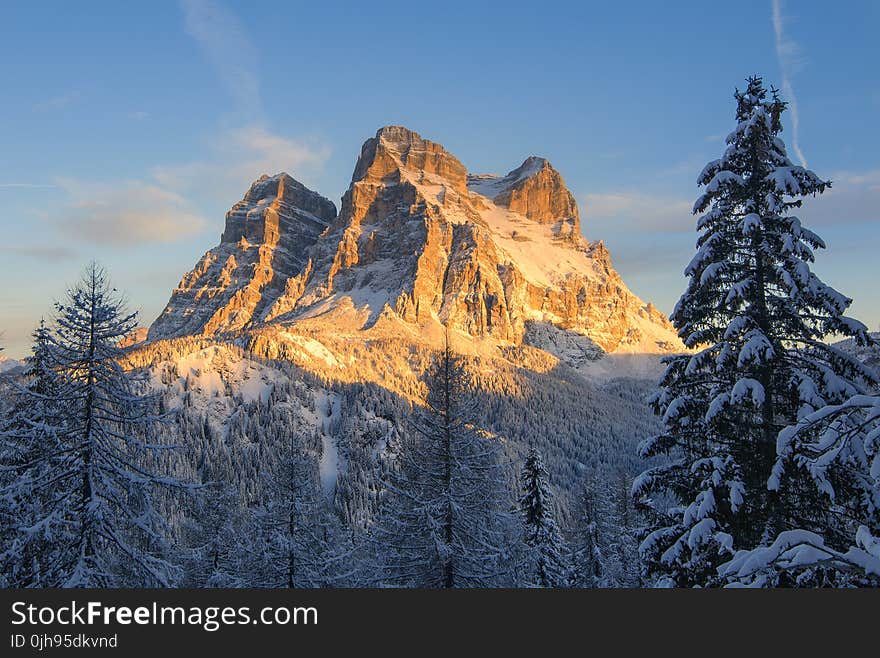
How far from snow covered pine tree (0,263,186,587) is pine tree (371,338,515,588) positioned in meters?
7.08

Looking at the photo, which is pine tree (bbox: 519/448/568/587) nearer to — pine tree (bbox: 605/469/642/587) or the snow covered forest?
pine tree (bbox: 605/469/642/587)

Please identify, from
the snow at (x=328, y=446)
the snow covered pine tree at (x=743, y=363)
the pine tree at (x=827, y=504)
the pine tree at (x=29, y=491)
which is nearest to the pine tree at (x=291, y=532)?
the pine tree at (x=29, y=491)

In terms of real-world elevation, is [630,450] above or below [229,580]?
above

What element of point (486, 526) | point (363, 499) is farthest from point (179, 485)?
point (363, 499)

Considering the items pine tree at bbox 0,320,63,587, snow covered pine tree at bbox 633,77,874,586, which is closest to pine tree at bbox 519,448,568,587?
snow covered pine tree at bbox 633,77,874,586

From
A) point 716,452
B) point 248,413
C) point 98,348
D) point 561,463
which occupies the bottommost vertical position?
point 716,452

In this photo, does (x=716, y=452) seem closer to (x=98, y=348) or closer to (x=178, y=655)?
(x=178, y=655)

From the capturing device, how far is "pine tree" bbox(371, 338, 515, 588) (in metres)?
17.8

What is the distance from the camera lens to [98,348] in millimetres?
13523

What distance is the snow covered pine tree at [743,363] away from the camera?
1000cm

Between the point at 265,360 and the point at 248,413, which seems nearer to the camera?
the point at 248,413

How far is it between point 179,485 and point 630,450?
192734 mm

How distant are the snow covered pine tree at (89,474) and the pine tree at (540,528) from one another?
20193 millimetres

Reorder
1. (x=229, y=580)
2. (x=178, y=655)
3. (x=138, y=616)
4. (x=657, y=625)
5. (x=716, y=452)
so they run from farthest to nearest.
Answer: (x=229, y=580) → (x=716, y=452) → (x=138, y=616) → (x=178, y=655) → (x=657, y=625)
